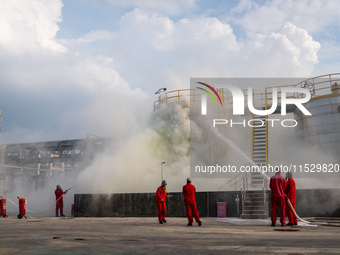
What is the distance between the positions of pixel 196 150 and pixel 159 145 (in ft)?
8.43

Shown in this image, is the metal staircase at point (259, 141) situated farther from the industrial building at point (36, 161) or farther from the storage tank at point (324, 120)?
the industrial building at point (36, 161)

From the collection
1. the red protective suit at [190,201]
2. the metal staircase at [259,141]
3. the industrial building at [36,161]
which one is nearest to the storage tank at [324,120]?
the metal staircase at [259,141]

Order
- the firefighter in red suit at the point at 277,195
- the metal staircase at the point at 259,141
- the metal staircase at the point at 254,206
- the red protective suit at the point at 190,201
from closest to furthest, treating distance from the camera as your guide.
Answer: the firefighter in red suit at the point at 277,195 → the red protective suit at the point at 190,201 → the metal staircase at the point at 254,206 → the metal staircase at the point at 259,141

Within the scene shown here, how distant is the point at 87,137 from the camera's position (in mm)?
40906

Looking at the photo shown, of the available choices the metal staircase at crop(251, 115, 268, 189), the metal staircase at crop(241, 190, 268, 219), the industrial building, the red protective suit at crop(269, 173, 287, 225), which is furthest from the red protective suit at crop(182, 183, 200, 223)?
the industrial building

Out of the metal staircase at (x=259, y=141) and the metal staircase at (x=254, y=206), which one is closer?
the metal staircase at (x=254, y=206)

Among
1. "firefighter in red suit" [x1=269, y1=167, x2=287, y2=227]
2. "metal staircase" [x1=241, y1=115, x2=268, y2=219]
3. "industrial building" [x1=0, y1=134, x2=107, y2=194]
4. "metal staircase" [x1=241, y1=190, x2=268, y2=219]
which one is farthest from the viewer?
"industrial building" [x1=0, y1=134, x2=107, y2=194]

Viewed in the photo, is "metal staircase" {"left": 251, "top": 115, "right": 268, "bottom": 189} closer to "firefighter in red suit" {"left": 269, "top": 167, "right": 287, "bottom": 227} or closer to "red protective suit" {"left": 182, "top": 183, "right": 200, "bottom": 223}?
"firefighter in red suit" {"left": 269, "top": 167, "right": 287, "bottom": 227}

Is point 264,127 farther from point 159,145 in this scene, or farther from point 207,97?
point 159,145

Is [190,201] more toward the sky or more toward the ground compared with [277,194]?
more toward the ground

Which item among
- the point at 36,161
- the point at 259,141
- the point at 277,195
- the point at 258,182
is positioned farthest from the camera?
the point at 36,161

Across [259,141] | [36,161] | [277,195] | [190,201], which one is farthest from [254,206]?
[36,161]

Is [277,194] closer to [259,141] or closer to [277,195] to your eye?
[277,195]

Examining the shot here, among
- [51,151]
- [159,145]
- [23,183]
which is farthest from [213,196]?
[23,183]
